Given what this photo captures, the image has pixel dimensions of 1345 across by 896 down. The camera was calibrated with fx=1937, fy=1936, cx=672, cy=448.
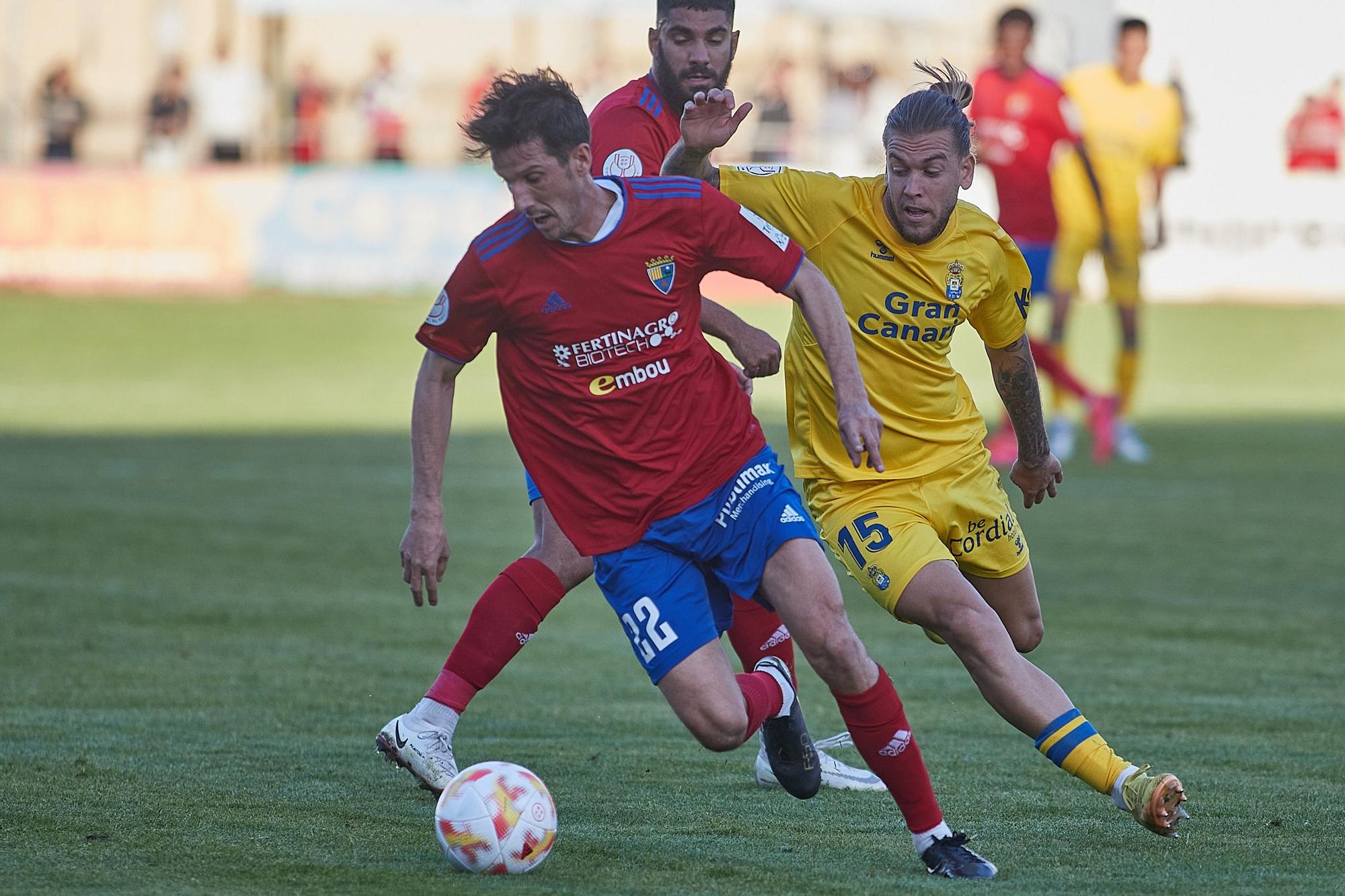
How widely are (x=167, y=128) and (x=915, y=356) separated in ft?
74.6

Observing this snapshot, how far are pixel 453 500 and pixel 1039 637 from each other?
7267 mm

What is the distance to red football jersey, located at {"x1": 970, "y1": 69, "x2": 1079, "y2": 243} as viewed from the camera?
538 inches

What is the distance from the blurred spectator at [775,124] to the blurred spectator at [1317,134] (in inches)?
254

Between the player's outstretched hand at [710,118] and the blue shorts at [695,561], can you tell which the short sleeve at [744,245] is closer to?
the player's outstretched hand at [710,118]

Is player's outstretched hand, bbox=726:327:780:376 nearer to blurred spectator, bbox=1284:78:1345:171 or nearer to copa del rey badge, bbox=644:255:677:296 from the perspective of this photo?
copa del rey badge, bbox=644:255:677:296

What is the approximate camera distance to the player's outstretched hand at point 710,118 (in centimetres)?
518

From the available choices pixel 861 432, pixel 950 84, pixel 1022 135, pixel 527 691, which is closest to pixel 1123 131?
pixel 1022 135

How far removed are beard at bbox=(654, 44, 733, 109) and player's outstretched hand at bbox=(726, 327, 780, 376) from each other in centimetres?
92

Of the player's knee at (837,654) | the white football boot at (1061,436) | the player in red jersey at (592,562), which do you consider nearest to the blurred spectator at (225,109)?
the white football boot at (1061,436)

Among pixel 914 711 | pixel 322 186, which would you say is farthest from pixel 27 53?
pixel 914 711

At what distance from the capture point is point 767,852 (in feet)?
16.1

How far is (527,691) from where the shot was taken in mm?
7219

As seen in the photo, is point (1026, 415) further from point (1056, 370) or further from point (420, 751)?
point (1056, 370)

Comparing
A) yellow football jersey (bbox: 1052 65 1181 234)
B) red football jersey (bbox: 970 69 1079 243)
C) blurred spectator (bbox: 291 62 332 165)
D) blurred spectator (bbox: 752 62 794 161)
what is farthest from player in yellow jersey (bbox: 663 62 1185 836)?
blurred spectator (bbox: 291 62 332 165)
